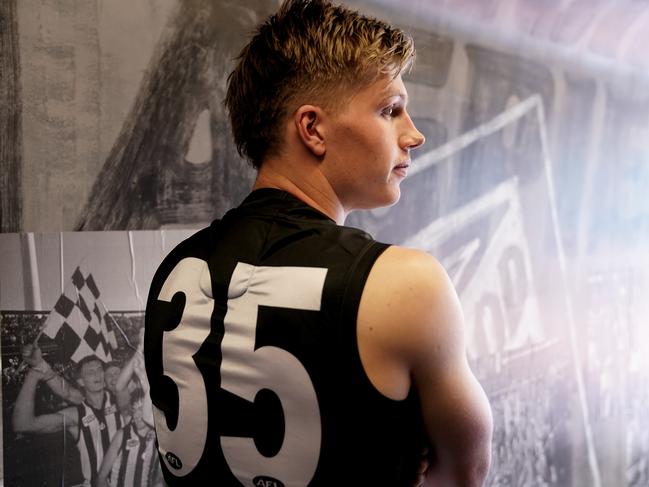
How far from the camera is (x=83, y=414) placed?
4.83 feet

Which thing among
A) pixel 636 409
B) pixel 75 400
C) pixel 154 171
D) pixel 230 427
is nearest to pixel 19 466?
pixel 75 400

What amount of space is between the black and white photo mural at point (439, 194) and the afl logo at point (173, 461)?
1.94ft

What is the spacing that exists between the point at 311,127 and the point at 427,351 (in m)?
0.36

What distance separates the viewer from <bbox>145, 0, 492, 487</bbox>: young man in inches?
31.0

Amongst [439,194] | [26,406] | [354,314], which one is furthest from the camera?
[439,194]

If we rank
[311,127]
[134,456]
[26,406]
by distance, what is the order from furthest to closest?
[134,456], [26,406], [311,127]

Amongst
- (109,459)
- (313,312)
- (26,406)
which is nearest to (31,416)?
(26,406)

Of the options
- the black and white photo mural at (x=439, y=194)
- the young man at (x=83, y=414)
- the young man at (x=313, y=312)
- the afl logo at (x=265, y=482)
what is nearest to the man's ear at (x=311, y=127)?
the young man at (x=313, y=312)

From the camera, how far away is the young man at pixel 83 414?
1424mm

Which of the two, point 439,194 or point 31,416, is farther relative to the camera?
point 439,194

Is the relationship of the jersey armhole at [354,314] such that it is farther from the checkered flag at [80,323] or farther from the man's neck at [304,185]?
the checkered flag at [80,323]

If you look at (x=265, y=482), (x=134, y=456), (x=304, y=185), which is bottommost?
(x=134, y=456)

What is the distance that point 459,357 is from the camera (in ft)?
2.76

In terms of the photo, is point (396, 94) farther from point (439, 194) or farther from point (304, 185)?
point (439, 194)
